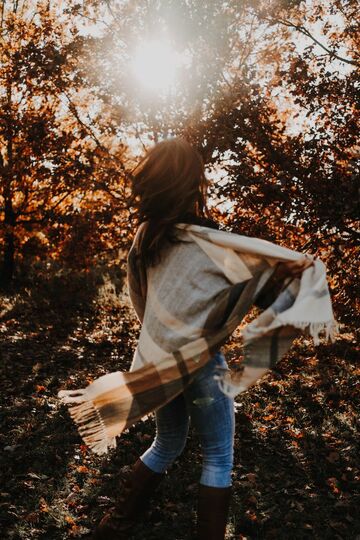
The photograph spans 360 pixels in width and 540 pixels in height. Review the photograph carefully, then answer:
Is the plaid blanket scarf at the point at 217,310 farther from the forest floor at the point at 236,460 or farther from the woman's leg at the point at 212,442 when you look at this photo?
the forest floor at the point at 236,460

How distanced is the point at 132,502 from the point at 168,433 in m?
0.38

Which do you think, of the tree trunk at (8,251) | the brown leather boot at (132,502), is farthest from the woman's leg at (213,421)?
the tree trunk at (8,251)

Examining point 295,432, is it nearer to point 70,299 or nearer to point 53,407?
point 53,407

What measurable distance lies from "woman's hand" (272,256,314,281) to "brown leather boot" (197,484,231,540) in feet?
3.08

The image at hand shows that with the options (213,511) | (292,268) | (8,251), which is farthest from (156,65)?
(8,251)

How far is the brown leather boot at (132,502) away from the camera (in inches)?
97.8

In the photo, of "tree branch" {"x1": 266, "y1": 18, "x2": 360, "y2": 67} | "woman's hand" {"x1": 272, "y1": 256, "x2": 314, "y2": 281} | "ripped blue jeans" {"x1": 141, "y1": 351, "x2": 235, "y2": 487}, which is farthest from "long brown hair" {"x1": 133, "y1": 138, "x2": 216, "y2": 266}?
"tree branch" {"x1": 266, "y1": 18, "x2": 360, "y2": 67}

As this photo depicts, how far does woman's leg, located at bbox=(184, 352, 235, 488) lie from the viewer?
2176mm

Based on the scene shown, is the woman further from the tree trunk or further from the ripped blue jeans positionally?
the tree trunk

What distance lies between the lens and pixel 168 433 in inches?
97.0

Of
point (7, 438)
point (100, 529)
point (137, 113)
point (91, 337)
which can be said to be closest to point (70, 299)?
point (91, 337)

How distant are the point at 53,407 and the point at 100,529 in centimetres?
302

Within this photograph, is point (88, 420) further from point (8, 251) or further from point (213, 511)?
point (8, 251)

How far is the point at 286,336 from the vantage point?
217 centimetres
